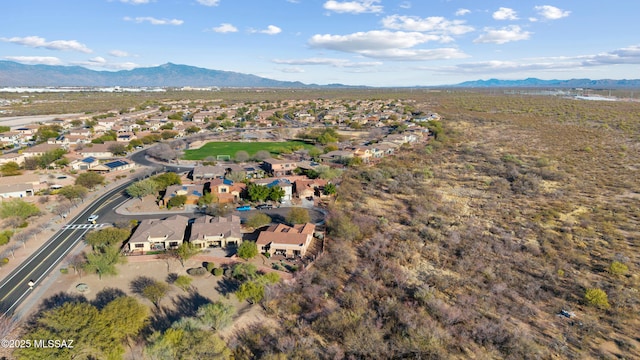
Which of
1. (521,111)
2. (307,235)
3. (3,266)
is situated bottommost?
(3,266)

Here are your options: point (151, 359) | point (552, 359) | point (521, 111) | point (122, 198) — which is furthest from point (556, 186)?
point (521, 111)

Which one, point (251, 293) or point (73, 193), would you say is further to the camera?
point (73, 193)

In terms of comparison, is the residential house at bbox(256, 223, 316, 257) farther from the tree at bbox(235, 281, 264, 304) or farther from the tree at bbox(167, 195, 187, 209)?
the tree at bbox(167, 195, 187, 209)

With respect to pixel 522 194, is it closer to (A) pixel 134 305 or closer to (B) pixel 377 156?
(B) pixel 377 156

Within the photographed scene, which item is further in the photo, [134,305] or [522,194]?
[522,194]

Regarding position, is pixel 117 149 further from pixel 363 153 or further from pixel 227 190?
pixel 363 153

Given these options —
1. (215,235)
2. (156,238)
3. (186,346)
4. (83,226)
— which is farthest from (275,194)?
(186,346)
